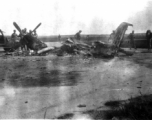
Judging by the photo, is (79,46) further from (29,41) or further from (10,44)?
(10,44)

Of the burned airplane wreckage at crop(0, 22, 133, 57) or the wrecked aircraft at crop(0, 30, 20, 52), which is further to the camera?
the wrecked aircraft at crop(0, 30, 20, 52)

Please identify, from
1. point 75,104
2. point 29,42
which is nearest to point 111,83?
point 75,104

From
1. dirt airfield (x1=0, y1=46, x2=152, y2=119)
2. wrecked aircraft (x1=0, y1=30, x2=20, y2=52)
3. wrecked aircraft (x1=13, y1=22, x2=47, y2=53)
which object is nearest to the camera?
dirt airfield (x1=0, y1=46, x2=152, y2=119)

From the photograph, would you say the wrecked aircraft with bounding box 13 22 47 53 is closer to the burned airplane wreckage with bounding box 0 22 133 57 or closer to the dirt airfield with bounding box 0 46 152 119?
the burned airplane wreckage with bounding box 0 22 133 57

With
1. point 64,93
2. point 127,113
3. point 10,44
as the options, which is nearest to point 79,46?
point 10,44

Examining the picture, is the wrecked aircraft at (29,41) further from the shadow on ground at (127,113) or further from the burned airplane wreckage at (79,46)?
the shadow on ground at (127,113)

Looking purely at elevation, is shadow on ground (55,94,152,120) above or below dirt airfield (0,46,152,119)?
above

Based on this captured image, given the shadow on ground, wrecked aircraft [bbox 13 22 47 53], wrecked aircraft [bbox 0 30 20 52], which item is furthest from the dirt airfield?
wrecked aircraft [bbox 0 30 20 52]

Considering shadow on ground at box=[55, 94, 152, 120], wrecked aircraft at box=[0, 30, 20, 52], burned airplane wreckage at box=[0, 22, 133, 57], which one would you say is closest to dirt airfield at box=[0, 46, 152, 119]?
shadow on ground at box=[55, 94, 152, 120]

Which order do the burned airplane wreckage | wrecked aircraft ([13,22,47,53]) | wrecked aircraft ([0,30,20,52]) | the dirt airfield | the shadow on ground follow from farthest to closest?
wrecked aircraft ([0,30,20,52]) → wrecked aircraft ([13,22,47,53]) → the burned airplane wreckage → the dirt airfield → the shadow on ground
